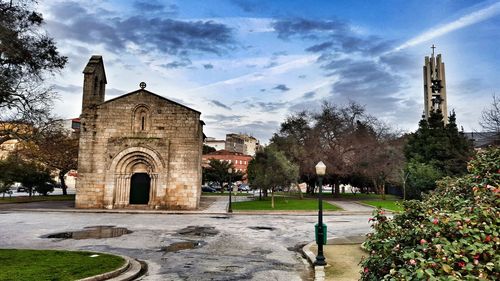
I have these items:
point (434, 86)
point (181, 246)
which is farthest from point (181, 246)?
point (434, 86)

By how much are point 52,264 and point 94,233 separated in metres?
7.03

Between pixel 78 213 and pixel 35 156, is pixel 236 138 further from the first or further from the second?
pixel 78 213

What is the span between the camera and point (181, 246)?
1299 centimetres

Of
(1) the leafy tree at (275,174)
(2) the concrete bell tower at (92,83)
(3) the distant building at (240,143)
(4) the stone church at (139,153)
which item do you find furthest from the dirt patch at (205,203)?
(3) the distant building at (240,143)

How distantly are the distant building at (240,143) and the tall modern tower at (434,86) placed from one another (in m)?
62.5

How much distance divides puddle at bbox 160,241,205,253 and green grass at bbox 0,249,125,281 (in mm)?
2155

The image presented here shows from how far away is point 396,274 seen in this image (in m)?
3.70

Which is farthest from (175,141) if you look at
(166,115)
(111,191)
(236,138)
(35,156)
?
(236,138)

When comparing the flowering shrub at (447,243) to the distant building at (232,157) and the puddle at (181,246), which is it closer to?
the puddle at (181,246)

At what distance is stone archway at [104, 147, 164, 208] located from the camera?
1137 inches

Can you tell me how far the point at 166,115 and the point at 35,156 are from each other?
17284 mm

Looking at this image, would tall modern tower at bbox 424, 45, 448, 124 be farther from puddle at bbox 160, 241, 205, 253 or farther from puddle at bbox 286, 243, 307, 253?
puddle at bbox 160, 241, 205, 253

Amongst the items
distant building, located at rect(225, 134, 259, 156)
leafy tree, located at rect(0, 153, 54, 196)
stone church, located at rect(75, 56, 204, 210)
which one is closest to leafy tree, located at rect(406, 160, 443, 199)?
stone church, located at rect(75, 56, 204, 210)

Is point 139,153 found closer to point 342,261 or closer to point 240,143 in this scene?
point 342,261
